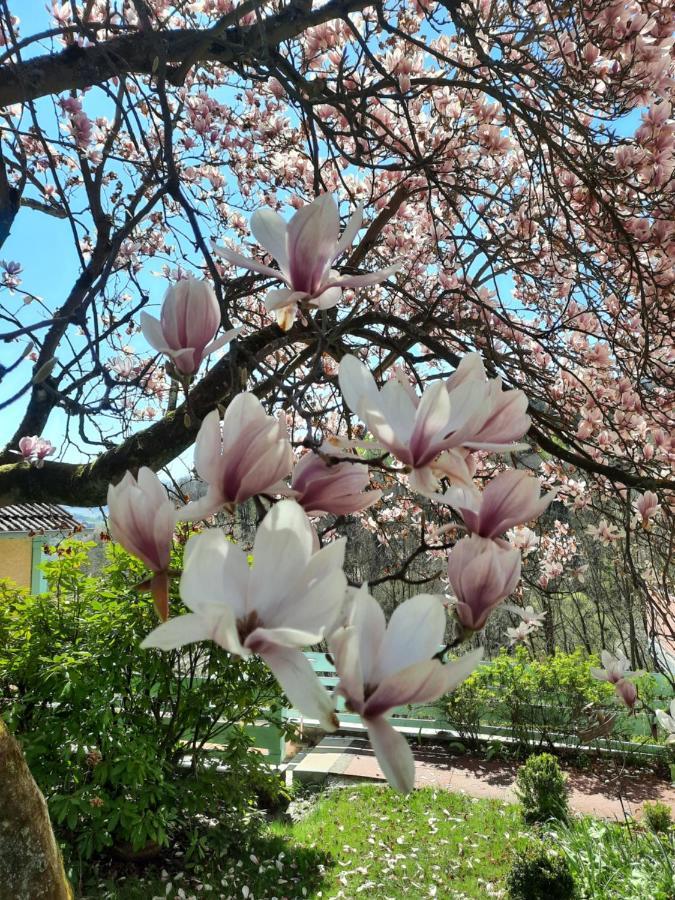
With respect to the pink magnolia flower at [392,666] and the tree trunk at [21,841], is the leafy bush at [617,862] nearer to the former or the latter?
the tree trunk at [21,841]

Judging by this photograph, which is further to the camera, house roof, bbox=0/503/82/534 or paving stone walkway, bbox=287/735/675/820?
house roof, bbox=0/503/82/534

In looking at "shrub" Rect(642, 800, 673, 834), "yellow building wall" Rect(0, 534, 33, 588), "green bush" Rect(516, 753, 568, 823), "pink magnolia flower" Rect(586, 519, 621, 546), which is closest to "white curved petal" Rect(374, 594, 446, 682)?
"pink magnolia flower" Rect(586, 519, 621, 546)

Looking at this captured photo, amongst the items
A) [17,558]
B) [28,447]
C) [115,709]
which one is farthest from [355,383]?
[17,558]

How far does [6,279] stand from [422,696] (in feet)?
15.5

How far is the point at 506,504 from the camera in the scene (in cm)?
60

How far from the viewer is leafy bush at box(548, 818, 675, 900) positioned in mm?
3367

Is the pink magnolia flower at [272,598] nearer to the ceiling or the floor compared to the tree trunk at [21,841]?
nearer to the ceiling

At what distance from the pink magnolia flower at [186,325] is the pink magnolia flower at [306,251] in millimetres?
62

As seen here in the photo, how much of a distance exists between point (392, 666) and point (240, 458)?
197 mm

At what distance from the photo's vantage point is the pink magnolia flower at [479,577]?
1.88 ft

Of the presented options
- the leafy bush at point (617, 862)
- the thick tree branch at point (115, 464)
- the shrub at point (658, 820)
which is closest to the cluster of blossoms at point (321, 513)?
the thick tree branch at point (115, 464)

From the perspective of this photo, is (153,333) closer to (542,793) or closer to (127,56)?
(127,56)

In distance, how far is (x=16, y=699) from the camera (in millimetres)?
3973

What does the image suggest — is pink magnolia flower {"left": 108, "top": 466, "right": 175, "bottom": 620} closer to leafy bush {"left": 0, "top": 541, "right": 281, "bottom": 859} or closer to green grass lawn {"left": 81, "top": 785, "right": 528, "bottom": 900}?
leafy bush {"left": 0, "top": 541, "right": 281, "bottom": 859}
